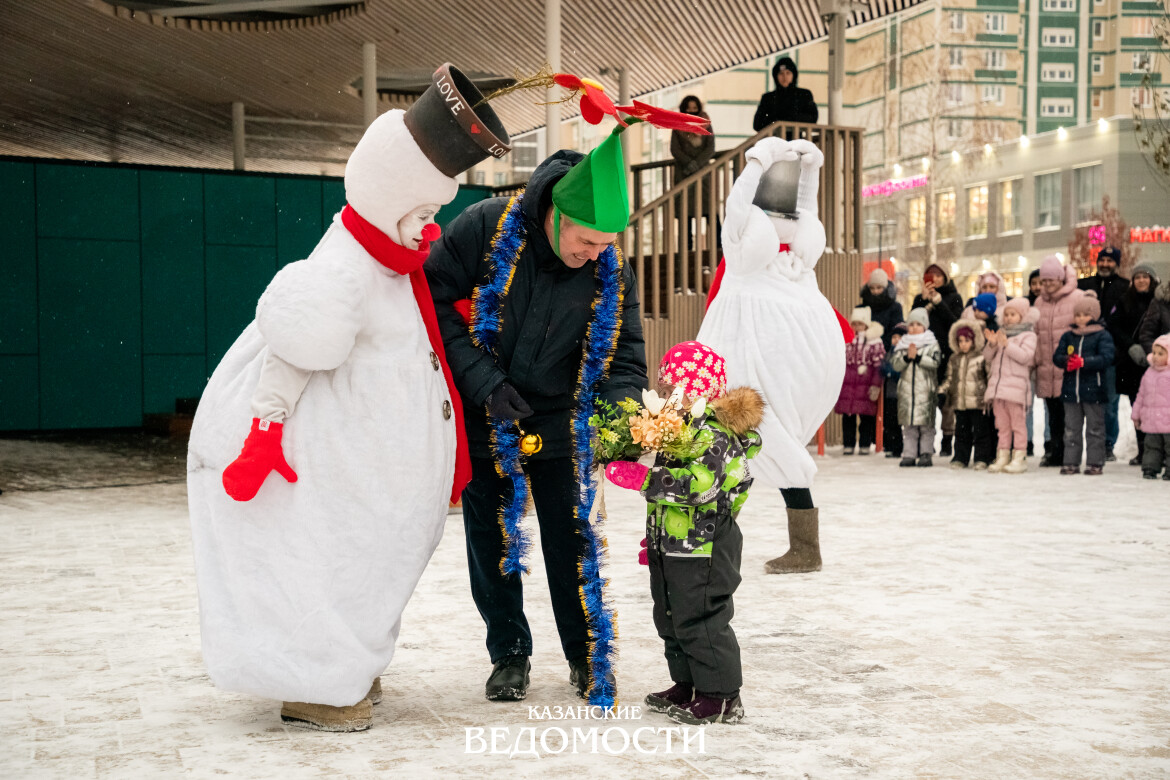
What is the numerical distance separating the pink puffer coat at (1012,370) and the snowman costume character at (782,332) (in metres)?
4.45

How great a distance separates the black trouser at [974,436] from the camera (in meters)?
9.80

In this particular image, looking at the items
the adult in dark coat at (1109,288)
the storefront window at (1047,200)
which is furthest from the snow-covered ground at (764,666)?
the storefront window at (1047,200)

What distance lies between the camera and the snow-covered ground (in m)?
3.01

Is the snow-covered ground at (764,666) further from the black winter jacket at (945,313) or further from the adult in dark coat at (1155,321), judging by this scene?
the black winter jacket at (945,313)

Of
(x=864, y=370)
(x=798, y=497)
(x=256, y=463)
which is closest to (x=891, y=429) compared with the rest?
(x=864, y=370)

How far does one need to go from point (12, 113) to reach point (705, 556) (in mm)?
18129

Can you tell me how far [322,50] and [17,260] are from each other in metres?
4.42

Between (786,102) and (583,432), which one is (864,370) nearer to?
(786,102)

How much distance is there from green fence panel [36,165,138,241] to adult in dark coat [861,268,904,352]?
28.9 ft

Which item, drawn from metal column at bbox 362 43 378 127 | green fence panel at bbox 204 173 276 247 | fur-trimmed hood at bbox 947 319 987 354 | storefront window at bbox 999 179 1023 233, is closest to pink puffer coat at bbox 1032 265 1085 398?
fur-trimmed hood at bbox 947 319 987 354

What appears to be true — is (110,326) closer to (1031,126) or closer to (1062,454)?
(1062,454)

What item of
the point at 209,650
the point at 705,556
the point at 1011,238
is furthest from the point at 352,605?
the point at 1011,238

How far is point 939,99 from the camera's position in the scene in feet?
102

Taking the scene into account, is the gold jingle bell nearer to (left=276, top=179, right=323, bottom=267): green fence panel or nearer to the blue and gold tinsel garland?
the blue and gold tinsel garland
